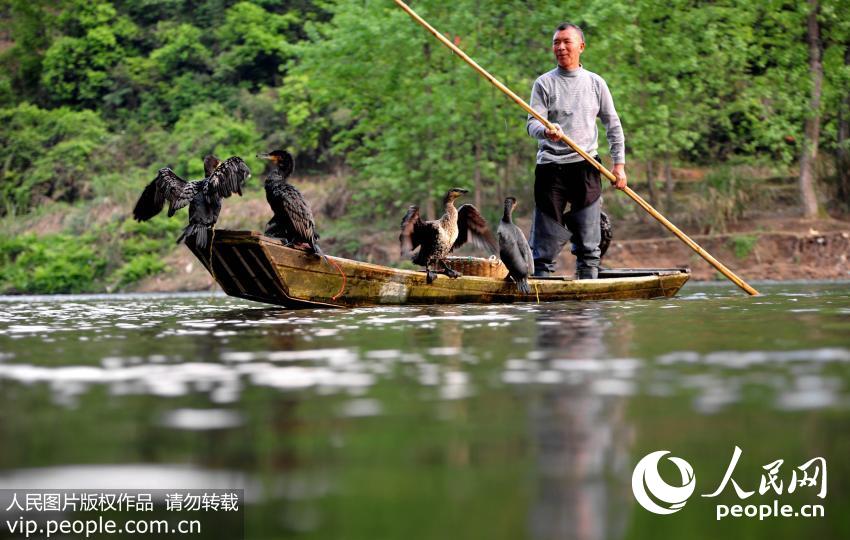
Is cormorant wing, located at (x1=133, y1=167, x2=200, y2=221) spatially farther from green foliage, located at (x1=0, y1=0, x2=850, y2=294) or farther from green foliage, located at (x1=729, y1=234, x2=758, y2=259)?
green foliage, located at (x1=729, y1=234, x2=758, y2=259)

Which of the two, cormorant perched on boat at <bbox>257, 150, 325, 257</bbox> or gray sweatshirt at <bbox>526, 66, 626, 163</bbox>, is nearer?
cormorant perched on boat at <bbox>257, 150, 325, 257</bbox>

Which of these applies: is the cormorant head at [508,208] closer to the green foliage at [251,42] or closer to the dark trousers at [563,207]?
the dark trousers at [563,207]

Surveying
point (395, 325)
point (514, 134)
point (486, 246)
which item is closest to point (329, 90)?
point (514, 134)

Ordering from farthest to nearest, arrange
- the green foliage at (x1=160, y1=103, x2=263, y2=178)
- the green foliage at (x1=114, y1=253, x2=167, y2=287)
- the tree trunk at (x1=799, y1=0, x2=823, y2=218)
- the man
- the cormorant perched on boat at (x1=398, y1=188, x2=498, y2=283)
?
the green foliage at (x1=160, y1=103, x2=263, y2=178) → the green foliage at (x1=114, y1=253, x2=167, y2=287) → the tree trunk at (x1=799, y1=0, x2=823, y2=218) → the man → the cormorant perched on boat at (x1=398, y1=188, x2=498, y2=283)

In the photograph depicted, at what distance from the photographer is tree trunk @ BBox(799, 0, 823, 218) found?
22.3m

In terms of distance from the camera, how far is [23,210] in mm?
29438

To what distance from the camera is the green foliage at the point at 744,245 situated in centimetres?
2133

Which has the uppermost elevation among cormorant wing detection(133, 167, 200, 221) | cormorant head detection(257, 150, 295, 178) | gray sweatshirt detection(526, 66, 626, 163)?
gray sweatshirt detection(526, 66, 626, 163)

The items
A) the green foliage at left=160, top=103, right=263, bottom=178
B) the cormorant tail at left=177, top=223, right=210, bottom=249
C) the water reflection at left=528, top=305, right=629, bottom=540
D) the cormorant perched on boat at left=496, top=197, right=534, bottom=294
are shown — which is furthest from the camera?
the green foliage at left=160, top=103, right=263, bottom=178

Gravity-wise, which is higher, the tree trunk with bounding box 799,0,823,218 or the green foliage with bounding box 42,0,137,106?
the green foliage with bounding box 42,0,137,106

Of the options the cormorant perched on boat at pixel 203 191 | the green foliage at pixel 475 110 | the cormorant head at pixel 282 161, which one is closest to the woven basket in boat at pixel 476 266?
the cormorant head at pixel 282 161

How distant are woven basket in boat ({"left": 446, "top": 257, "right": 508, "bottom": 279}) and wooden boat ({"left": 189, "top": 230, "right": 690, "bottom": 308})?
1.57ft

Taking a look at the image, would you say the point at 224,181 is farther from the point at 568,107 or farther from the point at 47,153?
the point at 47,153

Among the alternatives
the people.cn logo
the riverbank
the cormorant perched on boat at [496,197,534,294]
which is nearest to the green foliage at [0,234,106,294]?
the riverbank
